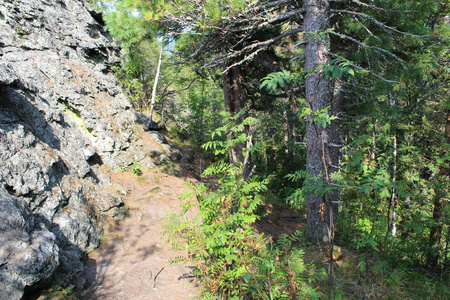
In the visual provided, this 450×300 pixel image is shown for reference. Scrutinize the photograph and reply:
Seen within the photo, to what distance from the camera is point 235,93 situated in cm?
809

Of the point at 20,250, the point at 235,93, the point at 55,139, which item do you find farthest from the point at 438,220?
the point at 55,139

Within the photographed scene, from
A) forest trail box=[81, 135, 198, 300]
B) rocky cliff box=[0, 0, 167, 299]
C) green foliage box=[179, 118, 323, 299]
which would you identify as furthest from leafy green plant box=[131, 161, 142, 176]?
green foliage box=[179, 118, 323, 299]

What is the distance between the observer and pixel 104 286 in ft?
14.2

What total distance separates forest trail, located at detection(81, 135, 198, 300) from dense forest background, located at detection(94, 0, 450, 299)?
109 centimetres

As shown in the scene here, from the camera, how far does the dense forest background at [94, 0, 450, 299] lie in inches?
94.0

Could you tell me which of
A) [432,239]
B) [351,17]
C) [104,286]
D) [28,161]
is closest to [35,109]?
[28,161]

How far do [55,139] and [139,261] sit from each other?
4.16 metres

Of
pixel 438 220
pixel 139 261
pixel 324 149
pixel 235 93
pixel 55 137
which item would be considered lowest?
pixel 139 261

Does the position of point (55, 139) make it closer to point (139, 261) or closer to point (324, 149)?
point (139, 261)

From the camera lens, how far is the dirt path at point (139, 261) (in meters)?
4.27

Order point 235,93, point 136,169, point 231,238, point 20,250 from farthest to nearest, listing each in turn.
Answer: point 136,169, point 235,93, point 20,250, point 231,238

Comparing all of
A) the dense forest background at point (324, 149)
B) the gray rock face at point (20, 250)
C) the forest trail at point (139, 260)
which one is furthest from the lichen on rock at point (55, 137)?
the dense forest background at point (324, 149)

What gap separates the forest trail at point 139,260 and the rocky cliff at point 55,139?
0.33 metres

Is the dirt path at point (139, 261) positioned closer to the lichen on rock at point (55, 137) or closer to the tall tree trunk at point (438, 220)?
the lichen on rock at point (55, 137)
